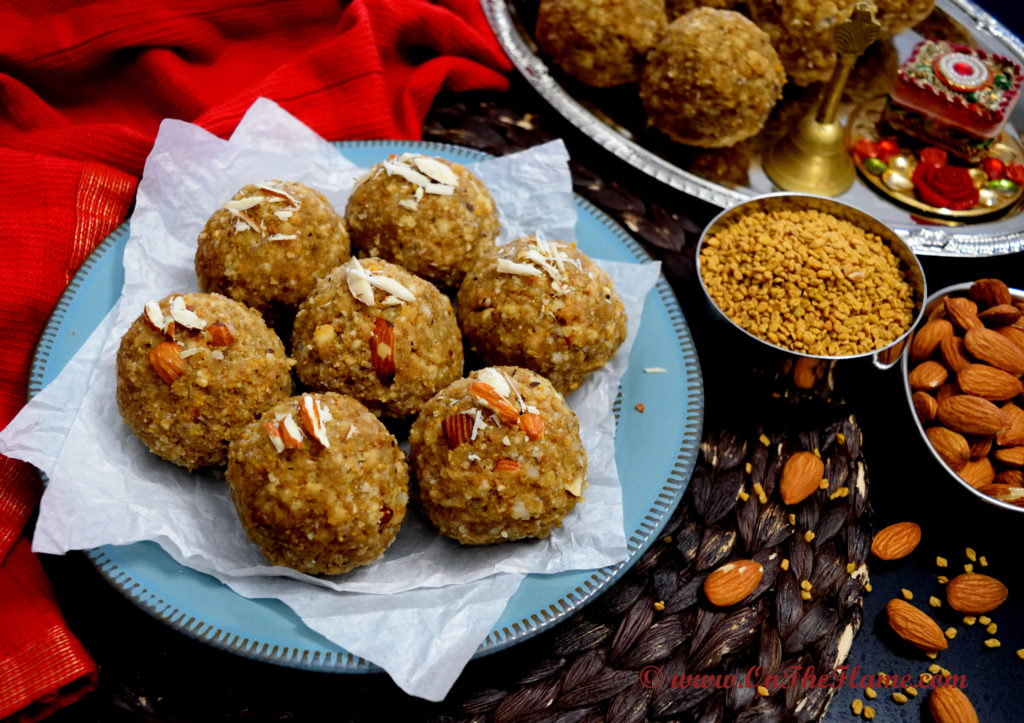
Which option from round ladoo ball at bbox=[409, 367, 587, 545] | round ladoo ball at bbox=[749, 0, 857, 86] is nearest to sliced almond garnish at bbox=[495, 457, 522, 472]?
round ladoo ball at bbox=[409, 367, 587, 545]

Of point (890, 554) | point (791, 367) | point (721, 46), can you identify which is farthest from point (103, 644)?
point (721, 46)

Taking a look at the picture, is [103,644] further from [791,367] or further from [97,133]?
[791,367]

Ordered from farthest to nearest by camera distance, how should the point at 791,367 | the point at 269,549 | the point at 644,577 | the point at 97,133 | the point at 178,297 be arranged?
the point at 97,133 → the point at 791,367 → the point at 644,577 → the point at 178,297 → the point at 269,549

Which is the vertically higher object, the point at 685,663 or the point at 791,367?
the point at 791,367

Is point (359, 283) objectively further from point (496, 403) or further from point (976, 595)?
point (976, 595)

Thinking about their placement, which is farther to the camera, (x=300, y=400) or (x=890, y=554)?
(x=890, y=554)

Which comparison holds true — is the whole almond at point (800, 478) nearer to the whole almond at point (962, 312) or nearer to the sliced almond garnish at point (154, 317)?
the whole almond at point (962, 312)
